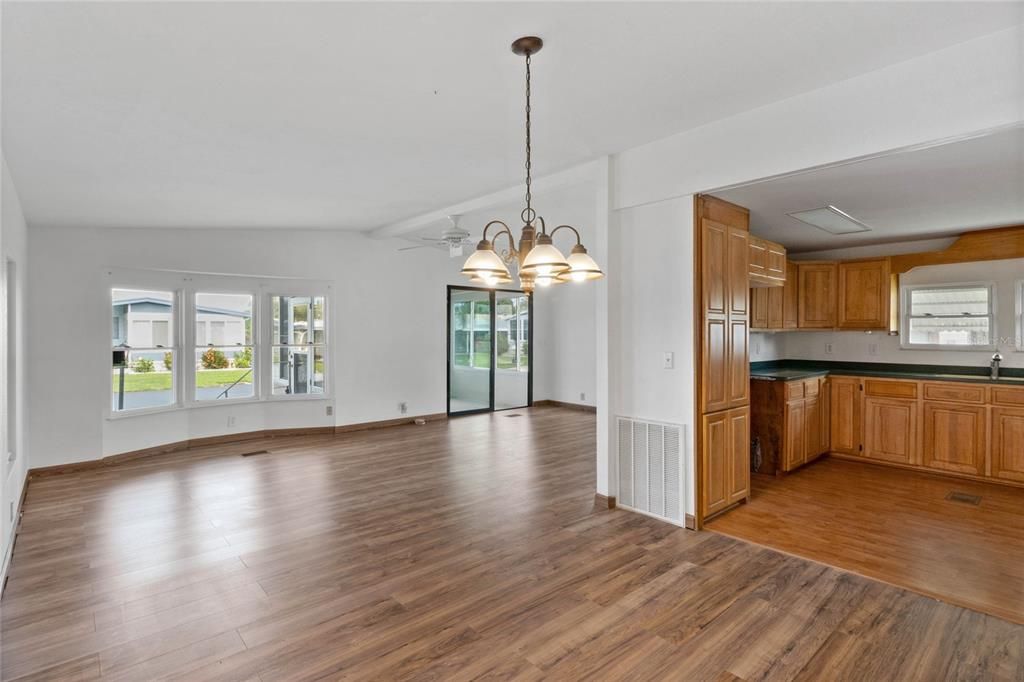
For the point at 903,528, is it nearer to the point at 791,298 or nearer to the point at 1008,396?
the point at 1008,396

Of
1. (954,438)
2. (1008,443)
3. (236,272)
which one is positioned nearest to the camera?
(1008,443)

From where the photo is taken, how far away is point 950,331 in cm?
564

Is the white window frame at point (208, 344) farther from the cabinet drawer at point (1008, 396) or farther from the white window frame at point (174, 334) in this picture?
the cabinet drawer at point (1008, 396)

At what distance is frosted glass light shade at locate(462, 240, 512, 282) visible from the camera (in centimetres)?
246

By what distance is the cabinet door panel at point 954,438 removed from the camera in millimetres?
4848

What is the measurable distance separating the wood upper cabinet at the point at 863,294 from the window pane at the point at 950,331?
1.48 feet

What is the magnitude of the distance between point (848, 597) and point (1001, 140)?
259cm

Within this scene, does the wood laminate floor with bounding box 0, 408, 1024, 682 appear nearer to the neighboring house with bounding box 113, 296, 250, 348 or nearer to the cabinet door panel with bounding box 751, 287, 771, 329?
the neighboring house with bounding box 113, 296, 250, 348

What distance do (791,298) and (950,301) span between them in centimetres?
→ 155

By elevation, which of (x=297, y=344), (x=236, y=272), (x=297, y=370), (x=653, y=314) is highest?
(x=236, y=272)

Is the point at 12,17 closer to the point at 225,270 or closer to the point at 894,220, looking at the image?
the point at 225,270

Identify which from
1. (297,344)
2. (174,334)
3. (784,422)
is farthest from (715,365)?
(174,334)

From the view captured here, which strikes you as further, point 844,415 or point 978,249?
point 844,415

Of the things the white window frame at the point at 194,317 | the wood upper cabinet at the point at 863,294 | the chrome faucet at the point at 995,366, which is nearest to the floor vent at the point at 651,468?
the wood upper cabinet at the point at 863,294
